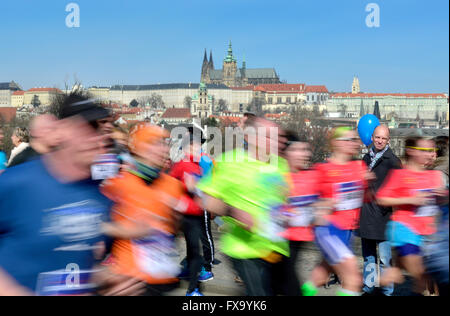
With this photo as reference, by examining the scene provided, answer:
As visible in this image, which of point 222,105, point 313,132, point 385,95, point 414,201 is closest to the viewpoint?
point 414,201

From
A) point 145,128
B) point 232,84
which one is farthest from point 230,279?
point 232,84

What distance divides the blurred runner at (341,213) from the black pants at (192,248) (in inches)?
40.4

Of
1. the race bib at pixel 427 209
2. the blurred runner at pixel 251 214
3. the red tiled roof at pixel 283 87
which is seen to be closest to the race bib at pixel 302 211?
the blurred runner at pixel 251 214

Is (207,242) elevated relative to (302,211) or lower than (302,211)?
lower

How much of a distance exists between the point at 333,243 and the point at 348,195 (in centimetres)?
40

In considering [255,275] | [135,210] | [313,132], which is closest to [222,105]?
[313,132]

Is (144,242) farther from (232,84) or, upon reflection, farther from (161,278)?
(232,84)

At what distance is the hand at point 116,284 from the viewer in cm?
226

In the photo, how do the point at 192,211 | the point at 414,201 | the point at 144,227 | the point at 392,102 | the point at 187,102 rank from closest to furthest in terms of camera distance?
the point at 144,227 → the point at 414,201 → the point at 192,211 → the point at 392,102 → the point at 187,102

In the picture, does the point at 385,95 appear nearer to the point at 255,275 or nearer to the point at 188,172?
the point at 188,172

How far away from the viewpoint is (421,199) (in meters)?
3.83

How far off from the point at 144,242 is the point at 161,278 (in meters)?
0.23

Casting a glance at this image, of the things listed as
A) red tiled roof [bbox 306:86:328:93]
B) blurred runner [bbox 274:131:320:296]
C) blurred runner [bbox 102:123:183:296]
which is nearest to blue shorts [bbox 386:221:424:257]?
blurred runner [bbox 274:131:320:296]

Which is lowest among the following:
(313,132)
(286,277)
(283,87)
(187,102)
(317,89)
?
(313,132)
